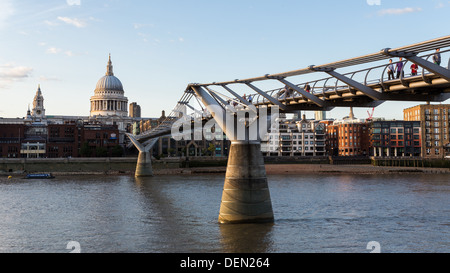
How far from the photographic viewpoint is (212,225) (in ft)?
105

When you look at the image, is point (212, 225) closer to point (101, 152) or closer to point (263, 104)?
point (263, 104)

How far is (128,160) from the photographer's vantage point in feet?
369

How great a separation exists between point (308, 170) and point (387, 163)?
26.6m

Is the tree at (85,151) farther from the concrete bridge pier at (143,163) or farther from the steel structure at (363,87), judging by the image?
the steel structure at (363,87)

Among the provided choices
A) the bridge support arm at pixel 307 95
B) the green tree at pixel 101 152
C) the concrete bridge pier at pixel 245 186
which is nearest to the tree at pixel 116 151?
the green tree at pixel 101 152

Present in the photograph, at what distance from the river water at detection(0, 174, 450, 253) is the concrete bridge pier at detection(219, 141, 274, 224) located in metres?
0.86

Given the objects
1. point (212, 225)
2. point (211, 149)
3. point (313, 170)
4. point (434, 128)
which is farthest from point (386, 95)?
point (434, 128)

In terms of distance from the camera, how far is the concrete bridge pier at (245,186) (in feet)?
99.0

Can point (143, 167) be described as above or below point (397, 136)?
below

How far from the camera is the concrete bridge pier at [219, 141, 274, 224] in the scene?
99.0 feet

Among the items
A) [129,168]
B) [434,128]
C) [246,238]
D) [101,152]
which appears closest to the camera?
[246,238]

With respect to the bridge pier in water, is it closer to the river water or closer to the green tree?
the green tree

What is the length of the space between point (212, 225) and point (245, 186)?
4198 mm

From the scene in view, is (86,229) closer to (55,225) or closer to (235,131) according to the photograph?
(55,225)
